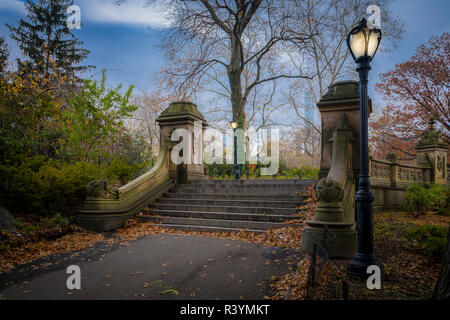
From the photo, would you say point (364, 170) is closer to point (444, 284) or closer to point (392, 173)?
point (444, 284)

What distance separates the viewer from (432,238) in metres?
4.82

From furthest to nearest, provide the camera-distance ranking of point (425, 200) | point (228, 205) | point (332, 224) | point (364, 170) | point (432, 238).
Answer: point (425, 200) → point (228, 205) → point (332, 224) → point (432, 238) → point (364, 170)

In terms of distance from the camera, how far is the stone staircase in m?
7.41

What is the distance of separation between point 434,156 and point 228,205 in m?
12.2

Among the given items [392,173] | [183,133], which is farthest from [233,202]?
[392,173]

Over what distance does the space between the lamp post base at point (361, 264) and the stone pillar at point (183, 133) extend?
7.64 m

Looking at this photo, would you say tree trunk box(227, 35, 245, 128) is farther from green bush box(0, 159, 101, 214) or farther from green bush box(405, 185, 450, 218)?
green bush box(0, 159, 101, 214)

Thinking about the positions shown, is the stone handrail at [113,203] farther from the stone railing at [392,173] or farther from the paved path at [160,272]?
the stone railing at [392,173]

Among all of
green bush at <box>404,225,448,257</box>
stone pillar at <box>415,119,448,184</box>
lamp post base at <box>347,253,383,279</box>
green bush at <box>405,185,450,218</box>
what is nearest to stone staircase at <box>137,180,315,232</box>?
green bush at <box>404,225,448,257</box>

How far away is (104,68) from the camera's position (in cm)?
1203

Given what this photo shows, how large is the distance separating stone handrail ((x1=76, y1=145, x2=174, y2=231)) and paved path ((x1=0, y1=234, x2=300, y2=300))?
68.5 inches

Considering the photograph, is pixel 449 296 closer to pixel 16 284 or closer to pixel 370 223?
pixel 370 223
